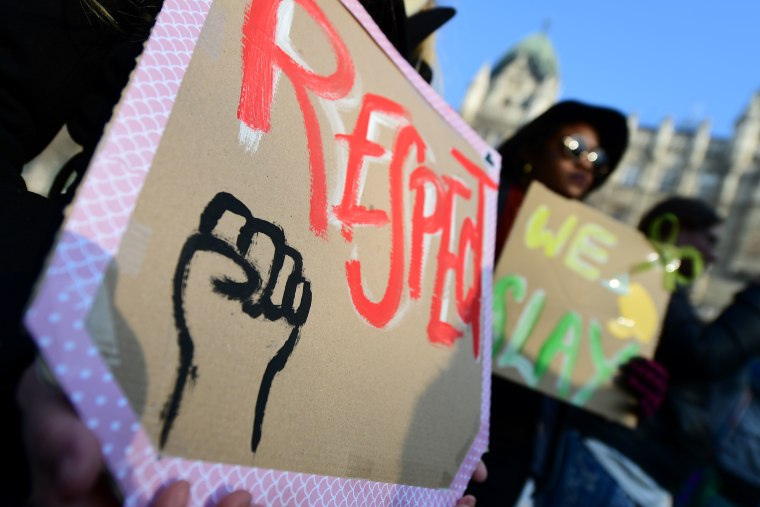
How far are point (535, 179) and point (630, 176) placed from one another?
22988 mm

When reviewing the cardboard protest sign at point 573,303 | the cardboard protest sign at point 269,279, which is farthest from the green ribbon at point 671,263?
the cardboard protest sign at point 269,279

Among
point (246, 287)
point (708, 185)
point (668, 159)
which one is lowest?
point (246, 287)

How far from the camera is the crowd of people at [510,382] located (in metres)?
0.35

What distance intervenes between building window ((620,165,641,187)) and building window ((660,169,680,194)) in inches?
40.7

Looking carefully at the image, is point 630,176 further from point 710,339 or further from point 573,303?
point 573,303

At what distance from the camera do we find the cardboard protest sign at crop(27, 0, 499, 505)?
305 mm

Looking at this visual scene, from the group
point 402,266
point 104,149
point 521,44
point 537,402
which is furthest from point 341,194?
point 521,44

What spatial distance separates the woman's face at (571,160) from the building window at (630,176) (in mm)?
22617

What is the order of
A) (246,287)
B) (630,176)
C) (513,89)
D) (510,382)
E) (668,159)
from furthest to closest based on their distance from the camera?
1. (513,89)
2. (630,176)
3. (668,159)
4. (510,382)
5. (246,287)

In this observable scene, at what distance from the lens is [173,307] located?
33 centimetres

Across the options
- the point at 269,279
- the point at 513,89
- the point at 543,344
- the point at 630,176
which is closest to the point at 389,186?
the point at 269,279

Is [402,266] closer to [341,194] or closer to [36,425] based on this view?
[341,194]

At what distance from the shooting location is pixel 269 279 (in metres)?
0.41

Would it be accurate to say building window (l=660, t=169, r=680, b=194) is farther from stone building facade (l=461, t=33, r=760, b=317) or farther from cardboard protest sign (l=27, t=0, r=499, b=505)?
cardboard protest sign (l=27, t=0, r=499, b=505)
